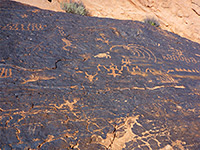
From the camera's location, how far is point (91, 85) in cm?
257

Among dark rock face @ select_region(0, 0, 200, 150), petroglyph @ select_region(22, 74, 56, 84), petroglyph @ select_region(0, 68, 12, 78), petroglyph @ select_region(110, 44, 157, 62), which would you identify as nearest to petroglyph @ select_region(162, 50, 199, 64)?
dark rock face @ select_region(0, 0, 200, 150)

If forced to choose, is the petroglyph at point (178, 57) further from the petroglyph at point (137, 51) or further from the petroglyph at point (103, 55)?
the petroglyph at point (103, 55)

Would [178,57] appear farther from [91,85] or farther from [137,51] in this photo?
[91,85]

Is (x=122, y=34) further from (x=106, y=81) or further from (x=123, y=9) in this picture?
(x=123, y=9)

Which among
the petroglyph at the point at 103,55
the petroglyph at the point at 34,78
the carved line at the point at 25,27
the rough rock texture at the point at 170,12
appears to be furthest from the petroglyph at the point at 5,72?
the rough rock texture at the point at 170,12

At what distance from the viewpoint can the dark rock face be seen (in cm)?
198

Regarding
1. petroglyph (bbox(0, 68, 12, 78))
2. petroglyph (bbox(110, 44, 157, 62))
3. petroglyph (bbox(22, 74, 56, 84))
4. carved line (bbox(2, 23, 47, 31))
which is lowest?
petroglyph (bbox(0, 68, 12, 78))

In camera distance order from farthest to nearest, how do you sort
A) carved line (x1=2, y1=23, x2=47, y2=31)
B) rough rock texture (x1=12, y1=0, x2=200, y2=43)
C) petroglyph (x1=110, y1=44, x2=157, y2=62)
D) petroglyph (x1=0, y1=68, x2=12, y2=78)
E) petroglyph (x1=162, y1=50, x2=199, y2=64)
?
rough rock texture (x1=12, y1=0, x2=200, y2=43) → petroglyph (x1=162, y1=50, x2=199, y2=64) → petroglyph (x1=110, y1=44, x2=157, y2=62) → carved line (x1=2, y1=23, x2=47, y2=31) → petroglyph (x1=0, y1=68, x2=12, y2=78)

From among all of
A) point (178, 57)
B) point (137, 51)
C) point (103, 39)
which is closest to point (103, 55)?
point (103, 39)

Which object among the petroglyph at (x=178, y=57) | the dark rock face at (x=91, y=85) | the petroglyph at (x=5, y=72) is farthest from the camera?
the petroglyph at (x=178, y=57)

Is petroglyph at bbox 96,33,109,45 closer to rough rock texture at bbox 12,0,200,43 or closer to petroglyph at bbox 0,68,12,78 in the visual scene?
petroglyph at bbox 0,68,12,78

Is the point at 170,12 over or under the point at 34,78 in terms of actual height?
over

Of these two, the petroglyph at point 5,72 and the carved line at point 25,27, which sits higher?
the carved line at point 25,27

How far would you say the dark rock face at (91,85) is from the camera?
198 cm
